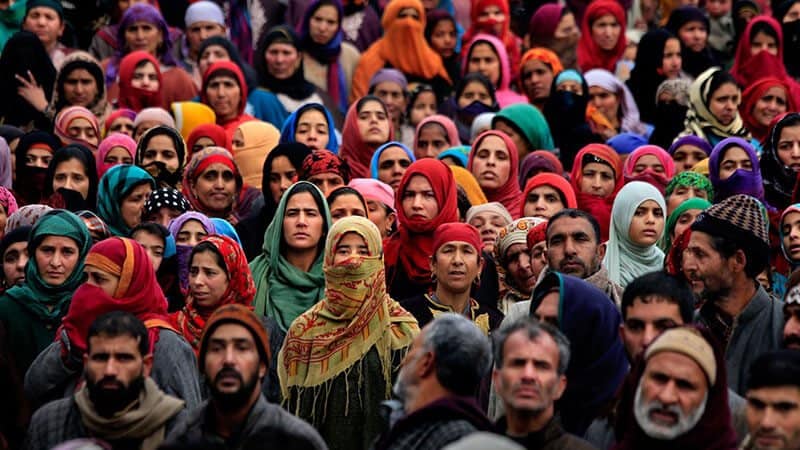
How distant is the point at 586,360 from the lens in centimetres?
821

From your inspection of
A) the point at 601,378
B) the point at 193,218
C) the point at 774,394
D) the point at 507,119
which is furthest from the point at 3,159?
the point at 774,394

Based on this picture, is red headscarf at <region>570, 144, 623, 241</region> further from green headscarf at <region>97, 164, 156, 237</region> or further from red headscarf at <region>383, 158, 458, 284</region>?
green headscarf at <region>97, 164, 156, 237</region>

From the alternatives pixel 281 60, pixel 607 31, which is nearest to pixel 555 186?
pixel 281 60

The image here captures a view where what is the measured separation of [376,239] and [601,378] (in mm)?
1731

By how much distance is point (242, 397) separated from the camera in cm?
793

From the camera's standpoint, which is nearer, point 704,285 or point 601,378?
point 601,378

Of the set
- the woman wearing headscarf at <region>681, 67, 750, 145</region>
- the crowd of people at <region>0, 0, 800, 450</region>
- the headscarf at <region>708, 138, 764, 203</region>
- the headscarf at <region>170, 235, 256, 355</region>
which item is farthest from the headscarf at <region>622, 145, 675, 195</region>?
the headscarf at <region>170, 235, 256, 355</region>

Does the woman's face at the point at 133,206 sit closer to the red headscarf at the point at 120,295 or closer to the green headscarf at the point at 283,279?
the green headscarf at the point at 283,279

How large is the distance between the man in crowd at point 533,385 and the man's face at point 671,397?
327 mm

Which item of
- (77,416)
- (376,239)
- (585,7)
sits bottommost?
(77,416)

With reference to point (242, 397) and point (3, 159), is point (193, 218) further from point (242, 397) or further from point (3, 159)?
point (242, 397)

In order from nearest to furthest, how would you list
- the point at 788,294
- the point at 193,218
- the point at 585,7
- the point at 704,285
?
the point at 788,294 < the point at 704,285 < the point at 193,218 < the point at 585,7

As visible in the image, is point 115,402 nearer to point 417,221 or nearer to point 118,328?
point 118,328

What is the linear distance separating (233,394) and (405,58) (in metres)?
7.49
